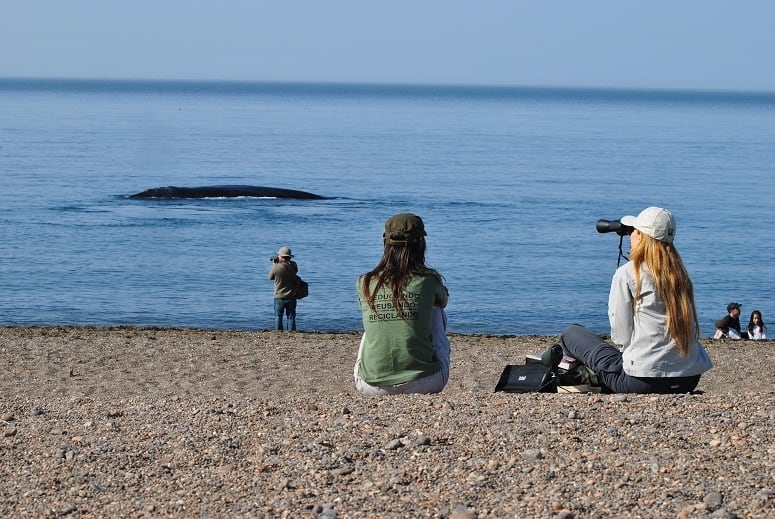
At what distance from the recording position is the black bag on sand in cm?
876

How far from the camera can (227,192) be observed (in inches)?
2032

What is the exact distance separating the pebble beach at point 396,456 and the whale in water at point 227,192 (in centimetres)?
4243

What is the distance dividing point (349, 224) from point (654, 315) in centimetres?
3539

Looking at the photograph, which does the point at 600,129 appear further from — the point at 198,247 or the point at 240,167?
the point at 198,247

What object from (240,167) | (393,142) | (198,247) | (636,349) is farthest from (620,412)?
(393,142)

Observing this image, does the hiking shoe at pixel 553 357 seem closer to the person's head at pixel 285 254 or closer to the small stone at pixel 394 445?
the small stone at pixel 394 445

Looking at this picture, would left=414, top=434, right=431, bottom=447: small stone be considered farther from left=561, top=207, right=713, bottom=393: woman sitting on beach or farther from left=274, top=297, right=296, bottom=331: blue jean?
left=274, top=297, right=296, bottom=331: blue jean

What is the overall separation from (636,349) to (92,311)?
61.8 ft

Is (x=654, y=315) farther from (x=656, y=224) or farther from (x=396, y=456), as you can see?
(x=396, y=456)

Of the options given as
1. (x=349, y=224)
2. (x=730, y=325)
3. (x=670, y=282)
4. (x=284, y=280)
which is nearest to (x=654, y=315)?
(x=670, y=282)

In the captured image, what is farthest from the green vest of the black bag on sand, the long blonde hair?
the long blonde hair

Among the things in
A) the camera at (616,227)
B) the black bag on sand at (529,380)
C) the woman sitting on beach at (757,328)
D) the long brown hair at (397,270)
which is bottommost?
the woman sitting on beach at (757,328)

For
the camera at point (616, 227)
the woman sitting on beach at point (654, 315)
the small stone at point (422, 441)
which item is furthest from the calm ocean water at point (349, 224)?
the small stone at point (422, 441)

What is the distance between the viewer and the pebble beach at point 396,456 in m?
6.14
